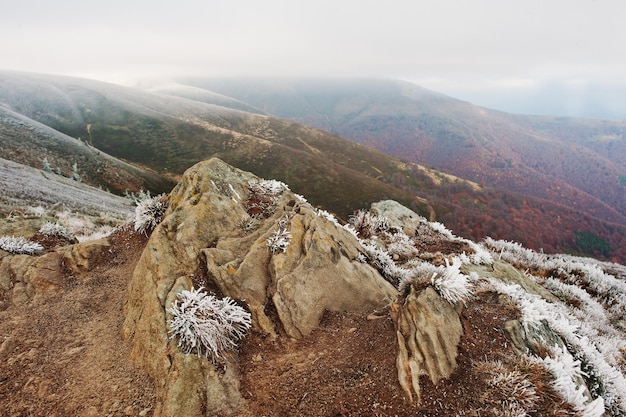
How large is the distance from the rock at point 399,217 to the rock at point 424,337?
12106mm

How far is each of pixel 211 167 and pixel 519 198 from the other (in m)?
174

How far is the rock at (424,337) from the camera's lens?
564cm

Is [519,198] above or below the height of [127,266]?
below

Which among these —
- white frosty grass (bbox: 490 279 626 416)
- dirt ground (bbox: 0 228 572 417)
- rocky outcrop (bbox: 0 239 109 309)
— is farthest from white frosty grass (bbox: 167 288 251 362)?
white frosty grass (bbox: 490 279 626 416)

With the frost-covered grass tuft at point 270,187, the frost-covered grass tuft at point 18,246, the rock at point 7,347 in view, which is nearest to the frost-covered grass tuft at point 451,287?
the frost-covered grass tuft at point 270,187

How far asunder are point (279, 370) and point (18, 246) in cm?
1101

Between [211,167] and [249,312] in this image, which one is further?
[211,167]

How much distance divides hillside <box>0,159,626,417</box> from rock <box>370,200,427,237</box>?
947 cm

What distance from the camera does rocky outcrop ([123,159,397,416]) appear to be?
20.3 ft

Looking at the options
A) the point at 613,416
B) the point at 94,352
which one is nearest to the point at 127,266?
the point at 94,352

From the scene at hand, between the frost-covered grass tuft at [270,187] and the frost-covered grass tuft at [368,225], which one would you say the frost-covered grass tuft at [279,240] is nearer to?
the frost-covered grass tuft at [270,187]

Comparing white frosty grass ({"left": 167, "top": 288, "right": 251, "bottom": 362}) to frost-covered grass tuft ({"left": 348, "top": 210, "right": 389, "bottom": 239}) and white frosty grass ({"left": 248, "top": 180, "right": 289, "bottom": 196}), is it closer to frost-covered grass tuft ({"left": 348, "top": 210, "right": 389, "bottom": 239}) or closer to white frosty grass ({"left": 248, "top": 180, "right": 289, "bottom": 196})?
white frosty grass ({"left": 248, "top": 180, "right": 289, "bottom": 196})

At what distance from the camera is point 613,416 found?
19.8 ft

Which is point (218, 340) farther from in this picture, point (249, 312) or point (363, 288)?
point (363, 288)
